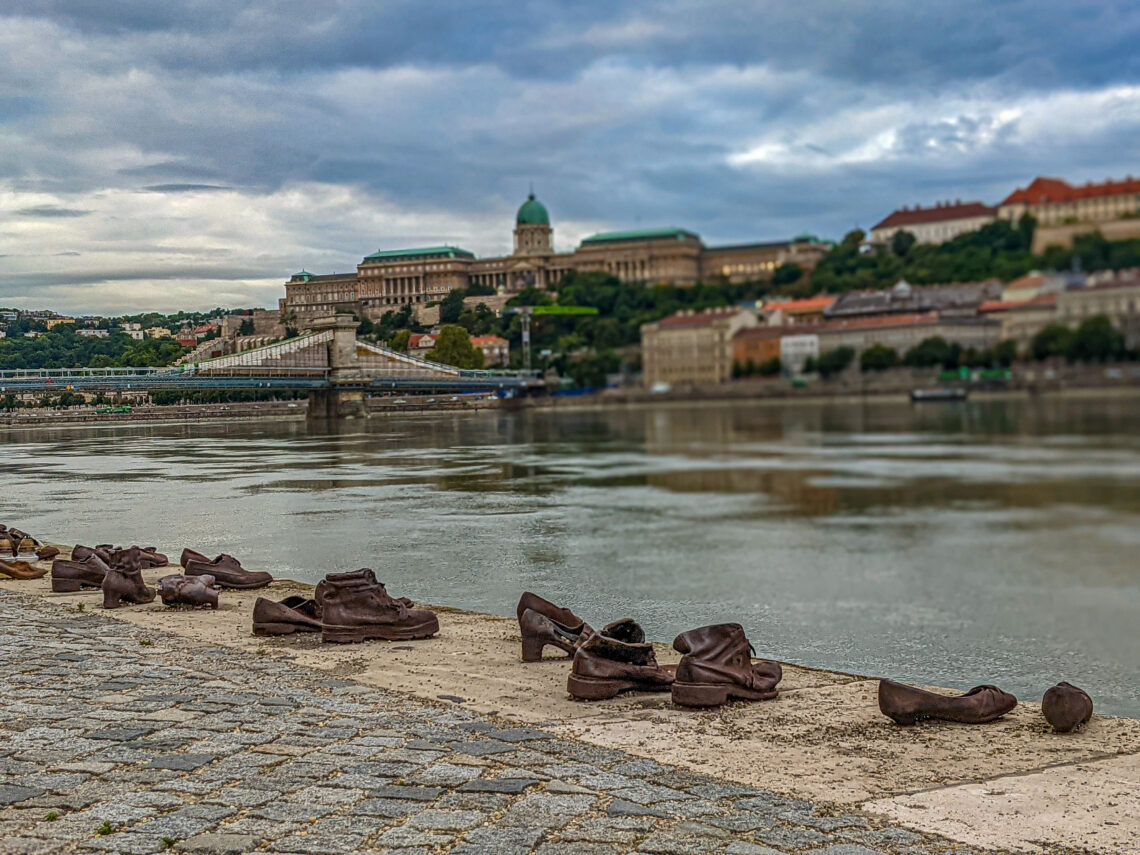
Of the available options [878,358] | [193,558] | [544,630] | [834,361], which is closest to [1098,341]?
[193,558]

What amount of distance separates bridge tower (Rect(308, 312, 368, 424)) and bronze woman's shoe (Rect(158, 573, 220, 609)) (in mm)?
19410

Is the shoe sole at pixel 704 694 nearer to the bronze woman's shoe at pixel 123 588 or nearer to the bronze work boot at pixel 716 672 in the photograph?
the bronze work boot at pixel 716 672

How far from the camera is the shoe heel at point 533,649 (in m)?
3.82

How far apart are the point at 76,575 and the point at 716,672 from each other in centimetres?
369

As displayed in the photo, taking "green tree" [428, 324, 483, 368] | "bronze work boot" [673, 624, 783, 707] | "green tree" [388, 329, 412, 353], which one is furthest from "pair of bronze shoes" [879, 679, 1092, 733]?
"green tree" [428, 324, 483, 368]

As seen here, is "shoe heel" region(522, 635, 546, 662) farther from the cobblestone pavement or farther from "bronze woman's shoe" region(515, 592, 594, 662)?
the cobblestone pavement

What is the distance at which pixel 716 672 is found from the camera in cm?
321

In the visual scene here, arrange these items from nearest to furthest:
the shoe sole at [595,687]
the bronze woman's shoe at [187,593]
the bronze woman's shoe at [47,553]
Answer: the shoe sole at [595,687], the bronze woman's shoe at [187,593], the bronze woman's shoe at [47,553]

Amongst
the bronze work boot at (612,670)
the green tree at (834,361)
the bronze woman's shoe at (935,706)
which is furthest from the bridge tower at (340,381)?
the green tree at (834,361)

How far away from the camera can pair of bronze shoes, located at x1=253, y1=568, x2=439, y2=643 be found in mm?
4152

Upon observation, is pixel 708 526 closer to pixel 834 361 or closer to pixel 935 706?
pixel 935 706

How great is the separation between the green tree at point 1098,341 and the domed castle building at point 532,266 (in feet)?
50.9

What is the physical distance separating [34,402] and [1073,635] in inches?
686

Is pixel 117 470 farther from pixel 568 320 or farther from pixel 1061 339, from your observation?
pixel 568 320
